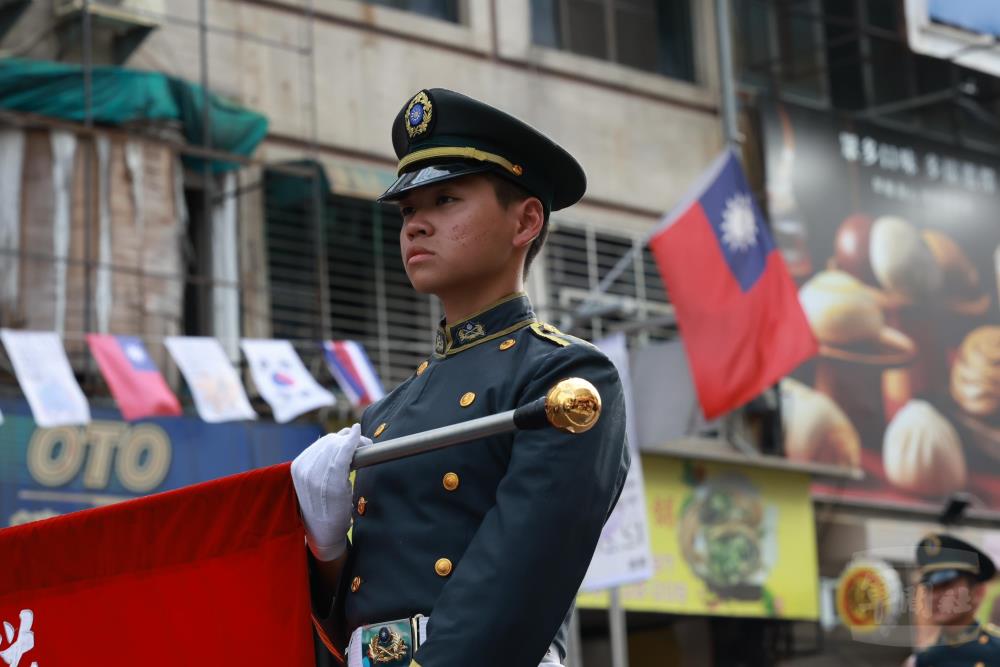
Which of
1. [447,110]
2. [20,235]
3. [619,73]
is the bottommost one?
[447,110]

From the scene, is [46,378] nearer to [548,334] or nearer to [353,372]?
[353,372]

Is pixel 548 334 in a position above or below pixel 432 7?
below

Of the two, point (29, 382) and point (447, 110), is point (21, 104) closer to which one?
point (29, 382)

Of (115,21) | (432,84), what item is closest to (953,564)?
(115,21)

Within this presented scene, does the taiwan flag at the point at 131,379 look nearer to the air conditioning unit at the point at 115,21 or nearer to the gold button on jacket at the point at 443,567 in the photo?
the air conditioning unit at the point at 115,21

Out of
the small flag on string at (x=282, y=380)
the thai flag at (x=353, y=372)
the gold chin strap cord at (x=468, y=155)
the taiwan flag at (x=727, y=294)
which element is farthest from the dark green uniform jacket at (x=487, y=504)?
the taiwan flag at (x=727, y=294)

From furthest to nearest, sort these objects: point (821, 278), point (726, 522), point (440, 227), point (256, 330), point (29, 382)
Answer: point (821, 278) → point (726, 522) → point (256, 330) → point (29, 382) → point (440, 227)

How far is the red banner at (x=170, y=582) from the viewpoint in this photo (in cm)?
393

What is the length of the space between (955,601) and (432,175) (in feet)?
19.2

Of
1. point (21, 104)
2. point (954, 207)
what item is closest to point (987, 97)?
point (954, 207)

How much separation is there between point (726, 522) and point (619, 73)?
499cm

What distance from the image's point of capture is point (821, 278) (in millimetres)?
19312

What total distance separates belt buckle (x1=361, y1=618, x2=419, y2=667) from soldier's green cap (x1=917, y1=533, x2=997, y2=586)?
6.08m

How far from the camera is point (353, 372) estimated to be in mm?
14664
